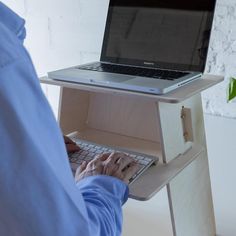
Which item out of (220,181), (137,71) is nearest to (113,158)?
(137,71)

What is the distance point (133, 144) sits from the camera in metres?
1.28

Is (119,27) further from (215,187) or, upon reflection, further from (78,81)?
(215,187)

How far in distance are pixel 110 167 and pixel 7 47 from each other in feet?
1.51

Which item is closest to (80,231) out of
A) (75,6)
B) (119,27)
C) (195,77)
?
(195,77)

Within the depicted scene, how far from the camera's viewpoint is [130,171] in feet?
3.11

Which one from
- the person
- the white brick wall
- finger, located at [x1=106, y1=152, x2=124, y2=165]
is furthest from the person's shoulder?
the white brick wall

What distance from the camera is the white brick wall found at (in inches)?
59.4

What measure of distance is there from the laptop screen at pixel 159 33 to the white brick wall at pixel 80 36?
380 millimetres

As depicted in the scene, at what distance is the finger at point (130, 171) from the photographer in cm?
92

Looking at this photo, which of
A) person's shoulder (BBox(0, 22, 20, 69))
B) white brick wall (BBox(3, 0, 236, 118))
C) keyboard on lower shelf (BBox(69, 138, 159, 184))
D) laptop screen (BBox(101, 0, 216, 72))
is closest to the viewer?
person's shoulder (BBox(0, 22, 20, 69))

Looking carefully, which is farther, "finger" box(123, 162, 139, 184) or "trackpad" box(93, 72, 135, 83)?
"trackpad" box(93, 72, 135, 83)

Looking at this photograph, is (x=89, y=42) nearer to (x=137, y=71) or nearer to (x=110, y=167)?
(x=137, y=71)

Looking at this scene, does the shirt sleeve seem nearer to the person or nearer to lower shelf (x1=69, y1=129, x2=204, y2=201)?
the person

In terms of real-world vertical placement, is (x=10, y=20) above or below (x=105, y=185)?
above
